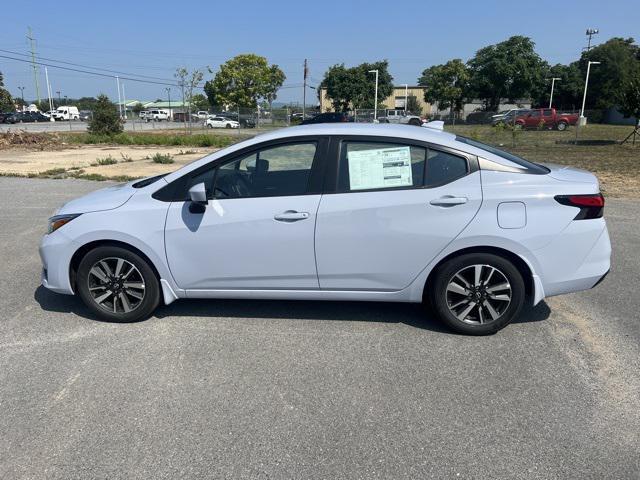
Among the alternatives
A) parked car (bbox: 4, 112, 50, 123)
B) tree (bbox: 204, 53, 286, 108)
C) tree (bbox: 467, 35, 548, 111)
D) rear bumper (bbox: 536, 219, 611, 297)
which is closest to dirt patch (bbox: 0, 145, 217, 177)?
rear bumper (bbox: 536, 219, 611, 297)

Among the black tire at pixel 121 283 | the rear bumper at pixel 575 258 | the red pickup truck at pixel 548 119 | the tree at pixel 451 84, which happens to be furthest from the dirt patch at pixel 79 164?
the tree at pixel 451 84

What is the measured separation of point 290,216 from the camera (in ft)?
12.4

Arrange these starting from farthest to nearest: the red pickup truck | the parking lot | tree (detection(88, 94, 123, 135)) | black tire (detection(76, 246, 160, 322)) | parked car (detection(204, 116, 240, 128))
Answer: parked car (detection(204, 116, 240, 128)) → the red pickup truck → tree (detection(88, 94, 123, 135)) → black tire (detection(76, 246, 160, 322)) → the parking lot

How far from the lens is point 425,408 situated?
9.99 ft

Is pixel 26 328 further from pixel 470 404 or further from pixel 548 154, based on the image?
pixel 548 154

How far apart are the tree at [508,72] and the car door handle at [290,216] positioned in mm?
70221

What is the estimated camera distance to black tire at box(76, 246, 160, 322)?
403 centimetres

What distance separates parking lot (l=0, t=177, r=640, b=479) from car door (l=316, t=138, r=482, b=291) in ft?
1.89

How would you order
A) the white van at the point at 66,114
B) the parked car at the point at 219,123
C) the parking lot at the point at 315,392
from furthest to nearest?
the white van at the point at 66,114
the parked car at the point at 219,123
the parking lot at the point at 315,392

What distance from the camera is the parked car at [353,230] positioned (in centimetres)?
373

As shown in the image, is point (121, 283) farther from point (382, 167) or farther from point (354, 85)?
point (354, 85)

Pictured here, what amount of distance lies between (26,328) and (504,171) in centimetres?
401

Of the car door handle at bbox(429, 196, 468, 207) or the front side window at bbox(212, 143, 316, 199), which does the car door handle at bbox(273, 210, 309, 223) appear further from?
the car door handle at bbox(429, 196, 468, 207)

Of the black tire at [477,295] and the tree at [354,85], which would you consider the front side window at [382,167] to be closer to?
the black tire at [477,295]
